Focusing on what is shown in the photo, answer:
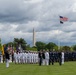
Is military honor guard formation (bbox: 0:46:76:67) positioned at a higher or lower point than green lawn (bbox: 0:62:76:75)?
higher

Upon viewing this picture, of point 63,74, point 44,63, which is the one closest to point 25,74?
point 63,74

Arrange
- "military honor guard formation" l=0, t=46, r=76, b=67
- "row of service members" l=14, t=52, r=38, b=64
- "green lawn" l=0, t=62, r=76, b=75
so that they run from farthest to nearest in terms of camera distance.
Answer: "row of service members" l=14, t=52, r=38, b=64
"military honor guard formation" l=0, t=46, r=76, b=67
"green lawn" l=0, t=62, r=76, b=75

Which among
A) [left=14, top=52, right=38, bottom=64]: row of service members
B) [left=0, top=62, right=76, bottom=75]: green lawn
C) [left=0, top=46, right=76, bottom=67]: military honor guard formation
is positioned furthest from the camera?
[left=14, top=52, right=38, bottom=64]: row of service members

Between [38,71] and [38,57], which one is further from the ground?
[38,57]

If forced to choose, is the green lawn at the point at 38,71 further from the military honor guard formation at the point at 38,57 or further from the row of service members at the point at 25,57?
the row of service members at the point at 25,57

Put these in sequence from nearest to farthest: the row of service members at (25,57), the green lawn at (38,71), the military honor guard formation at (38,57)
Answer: the green lawn at (38,71)
the military honor guard formation at (38,57)
the row of service members at (25,57)

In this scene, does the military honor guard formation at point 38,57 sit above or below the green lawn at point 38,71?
above

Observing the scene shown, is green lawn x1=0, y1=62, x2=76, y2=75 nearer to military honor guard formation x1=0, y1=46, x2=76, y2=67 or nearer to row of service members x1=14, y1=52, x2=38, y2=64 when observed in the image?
military honor guard formation x1=0, y1=46, x2=76, y2=67

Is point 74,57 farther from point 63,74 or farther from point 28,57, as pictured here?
point 63,74

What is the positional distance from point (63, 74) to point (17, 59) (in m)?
24.7

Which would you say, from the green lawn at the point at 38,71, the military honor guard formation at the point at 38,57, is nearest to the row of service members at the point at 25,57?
the military honor guard formation at the point at 38,57

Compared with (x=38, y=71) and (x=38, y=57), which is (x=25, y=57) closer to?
(x=38, y=57)

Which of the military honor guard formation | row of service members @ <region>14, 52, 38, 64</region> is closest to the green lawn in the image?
the military honor guard formation

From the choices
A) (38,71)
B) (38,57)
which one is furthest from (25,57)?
(38,71)
